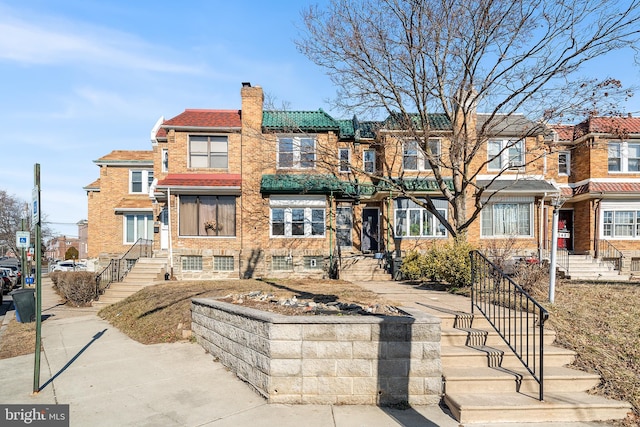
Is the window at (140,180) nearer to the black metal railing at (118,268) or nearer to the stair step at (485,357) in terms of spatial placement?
the black metal railing at (118,268)

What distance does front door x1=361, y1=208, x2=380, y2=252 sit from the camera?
2150 centimetres

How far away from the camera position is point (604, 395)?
5.19 m

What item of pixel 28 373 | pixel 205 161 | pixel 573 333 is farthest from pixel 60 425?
pixel 205 161

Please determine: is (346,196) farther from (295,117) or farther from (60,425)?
(60,425)

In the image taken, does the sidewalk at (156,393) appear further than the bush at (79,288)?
No

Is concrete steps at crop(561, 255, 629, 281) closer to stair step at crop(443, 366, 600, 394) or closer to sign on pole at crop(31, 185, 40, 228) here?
stair step at crop(443, 366, 600, 394)

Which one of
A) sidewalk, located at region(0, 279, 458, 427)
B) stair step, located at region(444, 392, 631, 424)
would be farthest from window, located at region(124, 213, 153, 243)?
stair step, located at region(444, 392, 631, 424)

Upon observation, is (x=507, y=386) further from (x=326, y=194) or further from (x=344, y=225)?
(x=344, y=225)

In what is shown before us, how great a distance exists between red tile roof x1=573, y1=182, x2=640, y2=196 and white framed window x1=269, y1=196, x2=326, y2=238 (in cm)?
1367

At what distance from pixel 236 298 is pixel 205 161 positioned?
1302 centimetres

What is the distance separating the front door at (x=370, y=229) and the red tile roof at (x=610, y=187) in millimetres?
10776

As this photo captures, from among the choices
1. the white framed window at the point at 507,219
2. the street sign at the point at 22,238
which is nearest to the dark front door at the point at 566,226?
the white framed window at the point at 507,219

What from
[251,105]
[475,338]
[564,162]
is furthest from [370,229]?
[475,338]

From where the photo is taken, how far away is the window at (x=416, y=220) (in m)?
20.3
